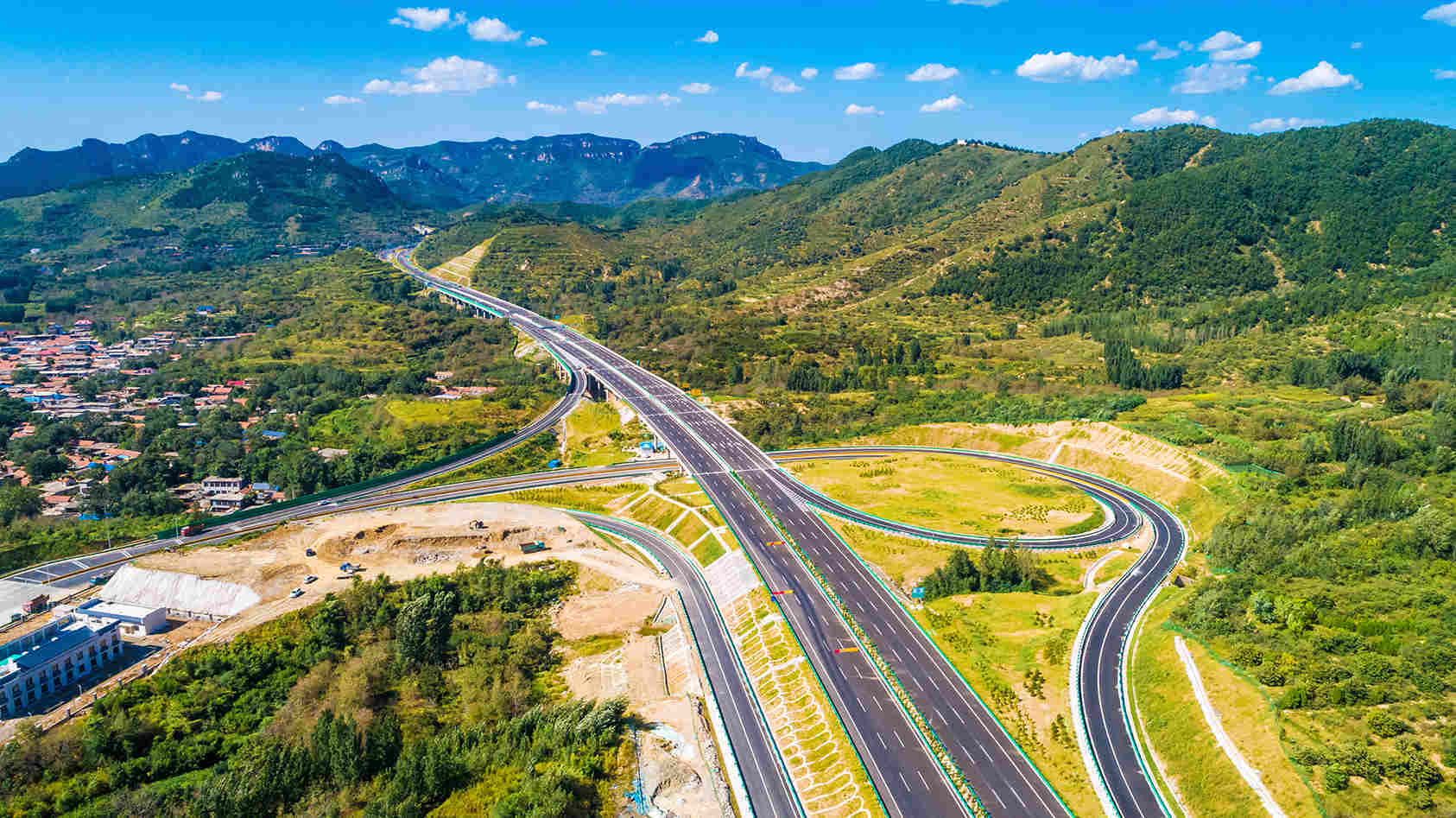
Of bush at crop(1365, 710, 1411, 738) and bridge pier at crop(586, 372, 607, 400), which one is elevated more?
bridge pier at crop(586, 372, 607, 400)

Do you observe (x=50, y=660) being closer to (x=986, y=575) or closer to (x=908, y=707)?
(x=908, y=707)

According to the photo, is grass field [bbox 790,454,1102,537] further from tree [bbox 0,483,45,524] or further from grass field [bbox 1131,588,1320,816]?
tree [bbox 0,483,45,524]

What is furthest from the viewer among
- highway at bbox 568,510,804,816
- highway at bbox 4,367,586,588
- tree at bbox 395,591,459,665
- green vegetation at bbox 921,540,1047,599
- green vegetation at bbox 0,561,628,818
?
highway at bbox 4,367,586,588

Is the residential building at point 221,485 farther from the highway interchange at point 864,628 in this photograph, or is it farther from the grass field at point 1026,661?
the grass field at point 1026,661

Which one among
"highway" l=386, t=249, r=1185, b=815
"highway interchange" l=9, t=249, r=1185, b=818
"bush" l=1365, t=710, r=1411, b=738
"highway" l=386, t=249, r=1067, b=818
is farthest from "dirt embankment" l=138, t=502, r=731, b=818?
"bush" l=1365, t=710, r=1411, b=738

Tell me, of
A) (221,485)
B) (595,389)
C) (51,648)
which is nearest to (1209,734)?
(51,648)

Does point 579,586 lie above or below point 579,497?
below

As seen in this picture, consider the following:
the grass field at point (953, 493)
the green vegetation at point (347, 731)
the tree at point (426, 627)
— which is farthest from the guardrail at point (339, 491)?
the grass field at point (953, 493)
